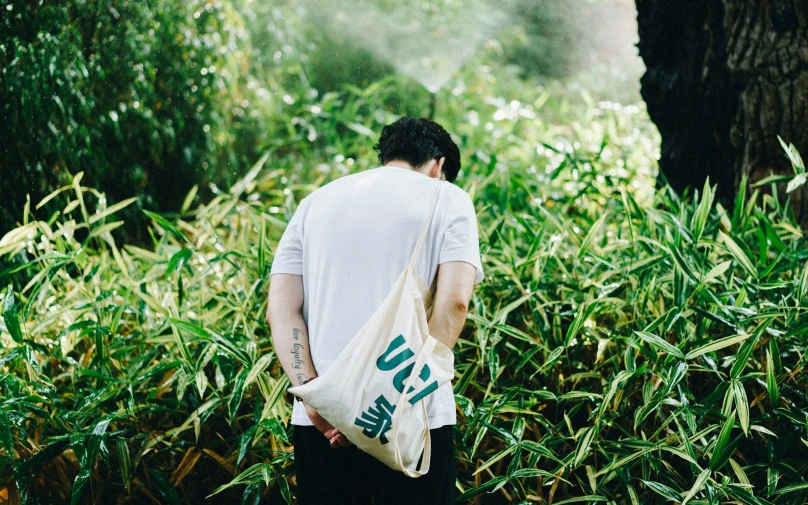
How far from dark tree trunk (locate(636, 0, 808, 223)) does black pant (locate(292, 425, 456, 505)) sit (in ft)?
6.75

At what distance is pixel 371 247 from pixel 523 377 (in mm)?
1057

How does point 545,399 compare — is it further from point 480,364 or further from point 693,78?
point 693,78

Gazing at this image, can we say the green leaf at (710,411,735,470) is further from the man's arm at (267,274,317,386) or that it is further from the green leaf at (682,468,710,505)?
the man's arm at (267,274,317,386)

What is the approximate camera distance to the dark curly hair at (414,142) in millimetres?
1727

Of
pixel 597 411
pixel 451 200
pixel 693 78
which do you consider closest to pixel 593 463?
pixel 597 411

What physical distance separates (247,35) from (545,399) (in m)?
3.70

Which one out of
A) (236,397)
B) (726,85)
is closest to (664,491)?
(236,397)

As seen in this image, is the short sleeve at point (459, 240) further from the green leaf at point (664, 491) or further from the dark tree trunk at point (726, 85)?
the dark tree trunk at point (726, 85)

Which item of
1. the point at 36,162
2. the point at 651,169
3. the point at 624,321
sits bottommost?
the point at 651,169

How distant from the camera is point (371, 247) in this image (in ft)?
5.13

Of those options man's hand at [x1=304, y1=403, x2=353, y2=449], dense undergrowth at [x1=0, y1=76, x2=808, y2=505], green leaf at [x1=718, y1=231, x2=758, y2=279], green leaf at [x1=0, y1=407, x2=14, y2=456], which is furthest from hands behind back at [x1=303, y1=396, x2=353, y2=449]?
green leaf at [x1=718, y1=231, x2=758, y2=279]

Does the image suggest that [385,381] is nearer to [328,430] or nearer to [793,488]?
[328,430]

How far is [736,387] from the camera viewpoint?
6.65 ft

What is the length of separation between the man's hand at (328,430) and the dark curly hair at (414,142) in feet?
2.00
